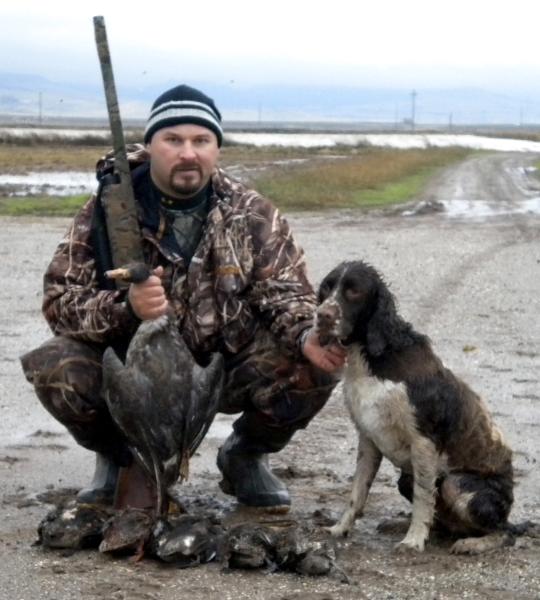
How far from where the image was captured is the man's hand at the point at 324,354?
602 cm

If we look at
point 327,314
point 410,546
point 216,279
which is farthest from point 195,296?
point 410,546

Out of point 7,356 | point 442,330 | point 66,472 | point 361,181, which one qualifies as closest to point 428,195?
point 361,181

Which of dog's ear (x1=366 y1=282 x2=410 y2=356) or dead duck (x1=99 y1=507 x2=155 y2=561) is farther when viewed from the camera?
dog's ear (x1=366 y1=282 x2=410 y2=356)

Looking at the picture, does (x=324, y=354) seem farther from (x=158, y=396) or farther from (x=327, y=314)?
(x=158, y=396)

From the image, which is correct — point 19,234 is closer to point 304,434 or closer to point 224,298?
point 304,434

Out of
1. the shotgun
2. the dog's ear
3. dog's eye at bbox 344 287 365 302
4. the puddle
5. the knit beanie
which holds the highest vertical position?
the knit beanie

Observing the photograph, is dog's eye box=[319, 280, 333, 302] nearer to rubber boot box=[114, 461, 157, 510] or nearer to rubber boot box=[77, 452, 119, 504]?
rubber boot box=[114, 461, 157, 510]

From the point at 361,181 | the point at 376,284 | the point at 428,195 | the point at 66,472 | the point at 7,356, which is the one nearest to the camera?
the point at 376,284

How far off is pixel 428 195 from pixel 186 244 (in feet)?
90.6

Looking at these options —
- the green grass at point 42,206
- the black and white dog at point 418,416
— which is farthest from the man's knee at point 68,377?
the green grass at point 42,206

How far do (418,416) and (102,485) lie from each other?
5.42ft

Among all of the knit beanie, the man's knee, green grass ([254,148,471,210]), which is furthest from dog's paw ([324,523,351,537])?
green grass ([254,148,471,210])

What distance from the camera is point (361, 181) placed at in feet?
122

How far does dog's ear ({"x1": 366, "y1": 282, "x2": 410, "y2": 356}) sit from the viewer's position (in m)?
5.82
